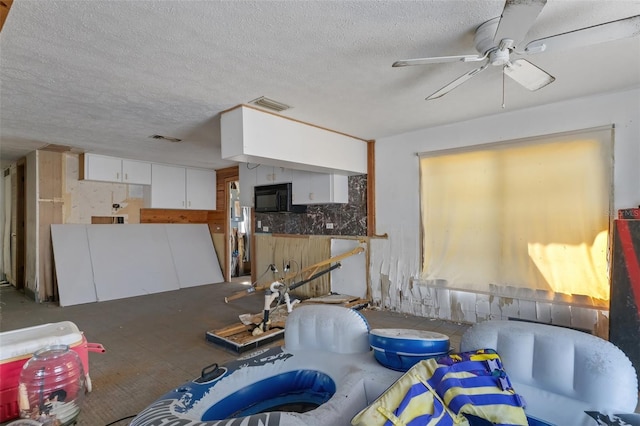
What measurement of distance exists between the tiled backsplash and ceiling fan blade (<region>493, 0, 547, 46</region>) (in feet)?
10.2

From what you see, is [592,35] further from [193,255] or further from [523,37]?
[193,255]

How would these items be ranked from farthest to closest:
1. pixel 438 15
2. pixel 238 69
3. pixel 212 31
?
pixel 238 69 < pixel 212 31 < pixel 438 15

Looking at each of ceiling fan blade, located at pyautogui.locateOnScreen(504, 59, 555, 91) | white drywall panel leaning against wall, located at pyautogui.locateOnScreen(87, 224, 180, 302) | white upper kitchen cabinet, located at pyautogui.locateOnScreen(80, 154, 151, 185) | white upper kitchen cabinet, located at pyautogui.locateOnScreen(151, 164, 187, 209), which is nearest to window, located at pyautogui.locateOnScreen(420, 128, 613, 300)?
ceiling fan blade, located at pyautogui.locateOnScreen(504, 59, 555, 91)

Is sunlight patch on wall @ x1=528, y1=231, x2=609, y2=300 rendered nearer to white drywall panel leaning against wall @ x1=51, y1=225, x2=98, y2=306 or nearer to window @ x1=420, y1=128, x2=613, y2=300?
window @ x1=420, y1=128, x2=613, y2=300

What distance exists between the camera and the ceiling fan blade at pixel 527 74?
2012mm

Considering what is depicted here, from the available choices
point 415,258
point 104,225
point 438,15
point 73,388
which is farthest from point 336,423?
point 104,225

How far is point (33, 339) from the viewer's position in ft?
7.66

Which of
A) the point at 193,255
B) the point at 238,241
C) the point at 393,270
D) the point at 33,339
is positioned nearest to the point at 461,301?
the point at 393,270

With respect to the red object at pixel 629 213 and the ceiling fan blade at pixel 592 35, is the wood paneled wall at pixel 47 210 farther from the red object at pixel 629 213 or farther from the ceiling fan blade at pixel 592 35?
the red object at pixel 629 213

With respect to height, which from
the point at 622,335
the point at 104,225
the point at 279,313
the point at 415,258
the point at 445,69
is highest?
the point at 445,69

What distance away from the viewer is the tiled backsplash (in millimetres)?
4871

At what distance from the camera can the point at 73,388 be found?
7.19ft

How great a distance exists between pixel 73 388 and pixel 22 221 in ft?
18.0

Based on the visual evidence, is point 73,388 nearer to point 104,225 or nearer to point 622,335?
point 622,335
